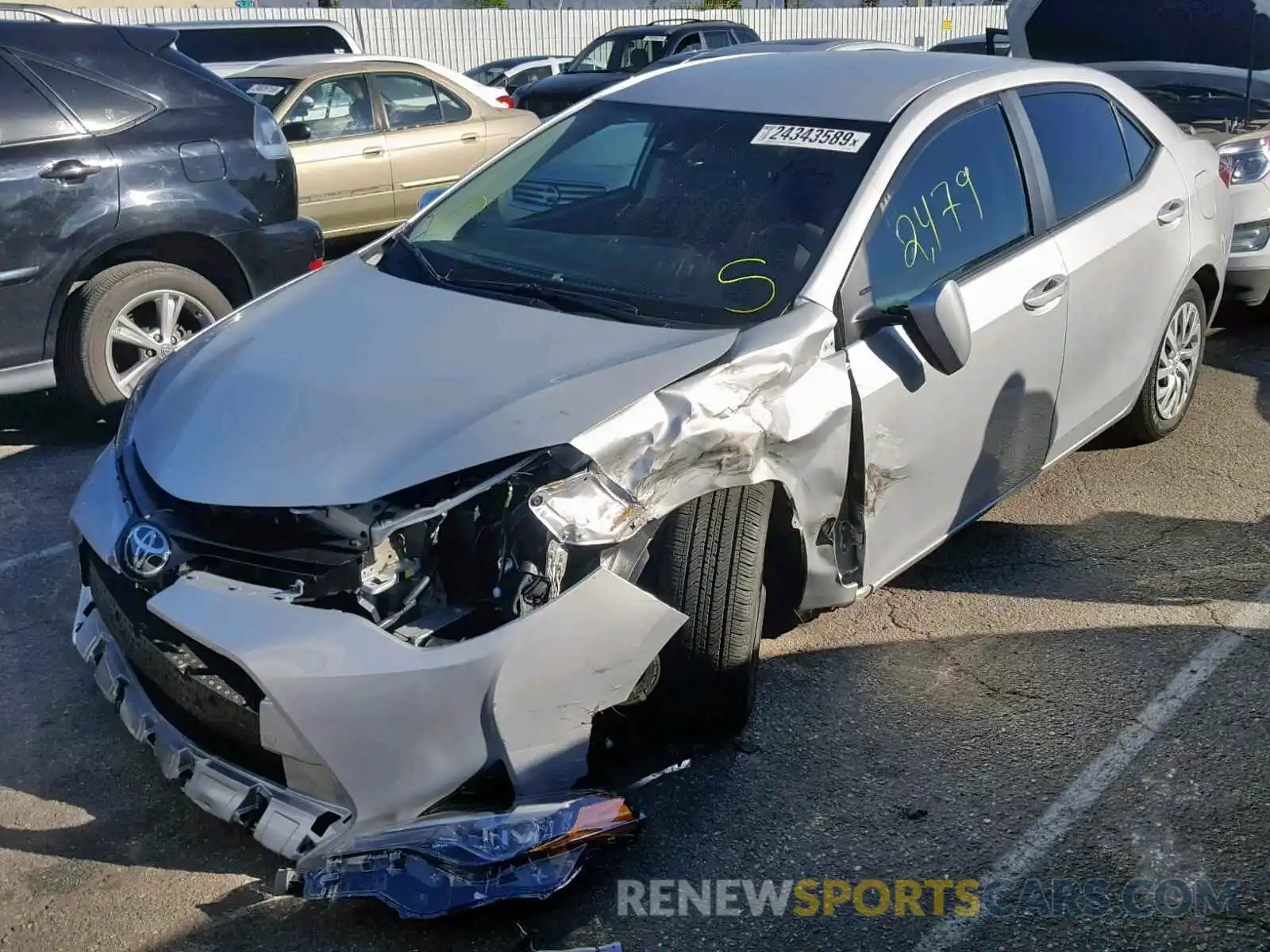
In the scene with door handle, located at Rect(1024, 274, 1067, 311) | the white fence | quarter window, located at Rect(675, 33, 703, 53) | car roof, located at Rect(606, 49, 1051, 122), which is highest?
car roof, located at Rect(606, 49, 1051, 122)

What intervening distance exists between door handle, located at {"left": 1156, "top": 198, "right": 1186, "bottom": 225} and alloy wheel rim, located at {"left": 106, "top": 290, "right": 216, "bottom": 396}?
4.04 m

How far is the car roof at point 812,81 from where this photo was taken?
395cm

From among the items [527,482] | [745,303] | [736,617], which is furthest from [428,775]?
[745,303]

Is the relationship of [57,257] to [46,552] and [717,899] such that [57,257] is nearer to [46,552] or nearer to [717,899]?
[46,552]

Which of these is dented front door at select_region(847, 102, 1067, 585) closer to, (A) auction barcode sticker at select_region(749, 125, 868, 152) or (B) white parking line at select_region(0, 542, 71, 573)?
(A) auction barcode sticker at select_region(749, 125, 868, 152)

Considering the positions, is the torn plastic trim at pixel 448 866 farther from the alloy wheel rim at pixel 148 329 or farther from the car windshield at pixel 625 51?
the car windshield at pixel 625 51

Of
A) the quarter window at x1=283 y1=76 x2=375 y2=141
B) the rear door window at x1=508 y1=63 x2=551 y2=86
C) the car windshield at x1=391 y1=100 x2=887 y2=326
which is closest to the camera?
the car windshield at x1=391 y1=100 x2=887 y2=326

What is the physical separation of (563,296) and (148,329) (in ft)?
9.88

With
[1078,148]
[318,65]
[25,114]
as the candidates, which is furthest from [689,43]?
[1078,148]

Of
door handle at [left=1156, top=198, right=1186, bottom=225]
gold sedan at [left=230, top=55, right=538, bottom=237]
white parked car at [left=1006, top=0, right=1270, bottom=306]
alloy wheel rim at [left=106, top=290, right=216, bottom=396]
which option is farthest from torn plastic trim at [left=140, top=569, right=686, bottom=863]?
gold sedan at [left=230, top=55, right=538, bottom=237]

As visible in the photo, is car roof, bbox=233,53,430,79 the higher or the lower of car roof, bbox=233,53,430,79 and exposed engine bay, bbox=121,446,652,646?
the higher

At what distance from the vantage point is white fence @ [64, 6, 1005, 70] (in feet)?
86.0

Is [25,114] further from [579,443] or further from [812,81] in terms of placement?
[579,443]

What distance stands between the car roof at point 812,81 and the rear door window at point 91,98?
2.44 metres
